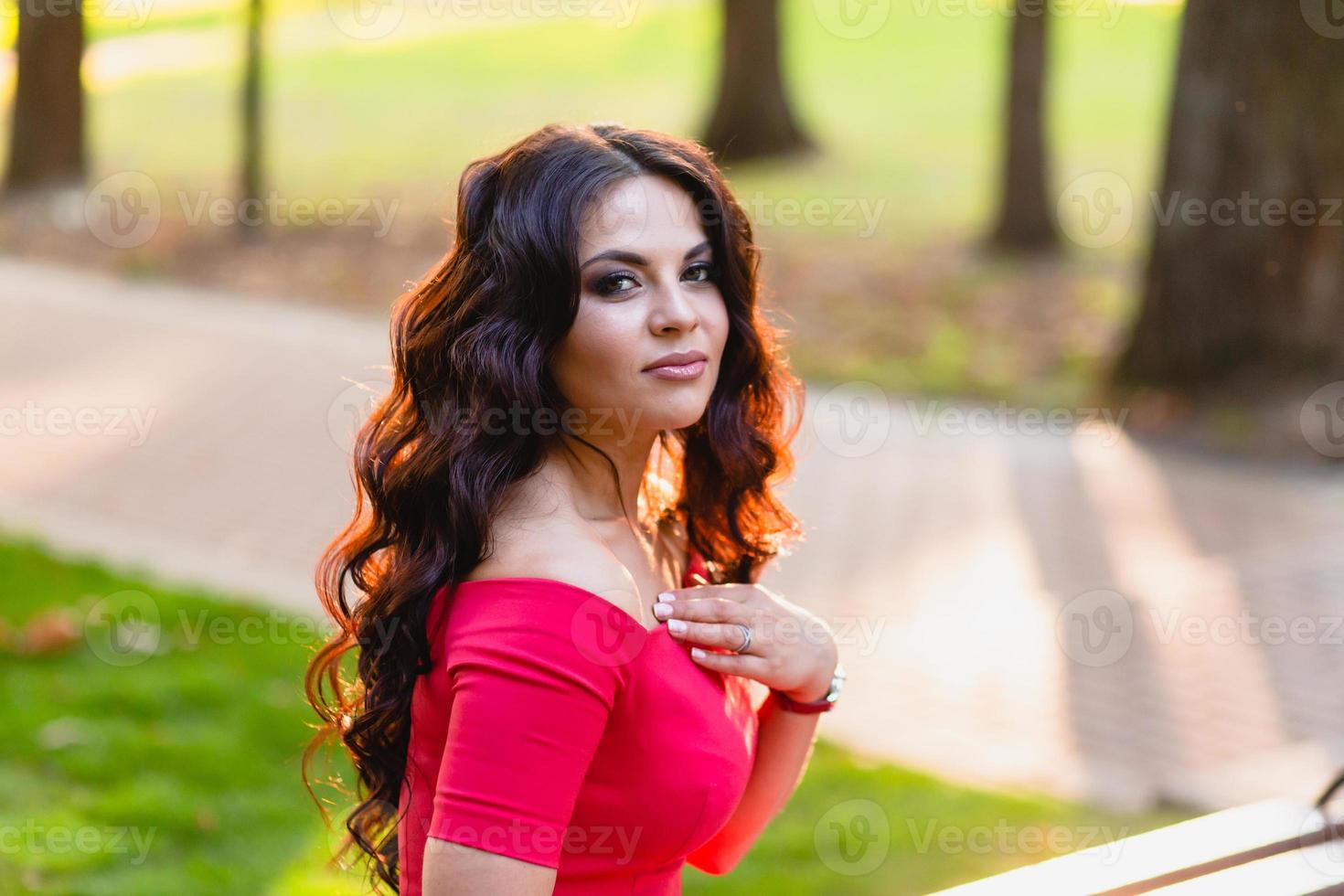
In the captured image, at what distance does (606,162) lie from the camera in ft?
6.79

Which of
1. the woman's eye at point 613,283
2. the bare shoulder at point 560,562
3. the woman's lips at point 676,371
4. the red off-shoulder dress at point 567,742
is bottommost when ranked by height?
the red off-shoulder dress at point 567,742

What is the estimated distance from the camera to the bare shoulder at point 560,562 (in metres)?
1.92

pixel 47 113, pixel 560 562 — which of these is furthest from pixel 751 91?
pixel 560 562

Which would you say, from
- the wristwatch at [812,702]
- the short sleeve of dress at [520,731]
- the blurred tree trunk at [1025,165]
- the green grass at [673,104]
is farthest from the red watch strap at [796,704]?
the green grass at [673,104]

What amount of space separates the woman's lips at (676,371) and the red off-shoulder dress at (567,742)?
13.7 inches

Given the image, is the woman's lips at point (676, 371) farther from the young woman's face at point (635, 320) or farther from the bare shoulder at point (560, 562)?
the bare shoulder at point (560, 562)

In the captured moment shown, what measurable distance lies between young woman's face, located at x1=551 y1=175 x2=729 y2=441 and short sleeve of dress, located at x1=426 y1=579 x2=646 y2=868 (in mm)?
362

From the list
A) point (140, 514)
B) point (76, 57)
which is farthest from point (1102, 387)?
point (76, 57)

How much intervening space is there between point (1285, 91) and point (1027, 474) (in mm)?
2998

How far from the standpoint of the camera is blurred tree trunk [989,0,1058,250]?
1408 cm

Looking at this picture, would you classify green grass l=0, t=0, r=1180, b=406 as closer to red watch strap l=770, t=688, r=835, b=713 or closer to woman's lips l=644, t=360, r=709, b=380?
red watch strap l=770, t=688, r=835, b=713

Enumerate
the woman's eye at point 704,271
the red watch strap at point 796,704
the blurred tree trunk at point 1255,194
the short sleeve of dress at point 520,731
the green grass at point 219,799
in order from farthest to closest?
the blurred tree trunk at point 1255,194 → the green grass at point 219,799 → the red watch strap at point 796,704 → the woman's eye at point 704,271 → the short sleeve of dress at point 520,731

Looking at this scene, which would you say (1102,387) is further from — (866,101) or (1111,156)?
(866,101)

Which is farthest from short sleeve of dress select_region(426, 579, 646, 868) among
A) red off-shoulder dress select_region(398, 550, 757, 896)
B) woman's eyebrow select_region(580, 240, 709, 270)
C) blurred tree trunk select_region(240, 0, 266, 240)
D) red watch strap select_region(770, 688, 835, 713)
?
blurred tree trunk select_region(240, 0, 266, 240)
